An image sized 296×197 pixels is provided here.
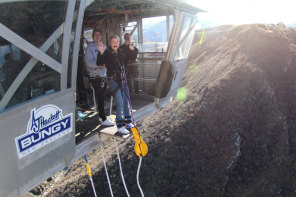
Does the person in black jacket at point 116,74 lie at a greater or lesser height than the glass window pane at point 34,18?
lesser

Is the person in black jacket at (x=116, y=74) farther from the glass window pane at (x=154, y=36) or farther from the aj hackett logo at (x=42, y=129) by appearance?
the glass window pane at (x=154, y=36)

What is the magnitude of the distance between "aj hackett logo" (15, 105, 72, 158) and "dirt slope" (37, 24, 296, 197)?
509 inches

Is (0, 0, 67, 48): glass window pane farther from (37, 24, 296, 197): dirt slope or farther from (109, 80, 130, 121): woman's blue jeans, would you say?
(37, 24, 296, 197): dirt slope

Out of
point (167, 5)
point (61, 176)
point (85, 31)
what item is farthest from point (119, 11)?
point (61, 176)

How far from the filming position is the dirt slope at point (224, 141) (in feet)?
49.9

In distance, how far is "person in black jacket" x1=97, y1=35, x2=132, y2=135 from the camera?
144 inches

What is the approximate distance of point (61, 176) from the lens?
57.9 feet

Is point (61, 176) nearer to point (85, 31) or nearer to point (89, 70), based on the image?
point (85, 31)

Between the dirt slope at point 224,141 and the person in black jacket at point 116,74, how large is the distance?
1222cm

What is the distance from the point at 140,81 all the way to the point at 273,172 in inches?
537

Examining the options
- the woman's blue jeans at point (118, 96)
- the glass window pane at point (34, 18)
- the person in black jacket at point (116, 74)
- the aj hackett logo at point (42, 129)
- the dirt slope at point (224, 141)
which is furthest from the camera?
the dirt slope at point (224, 141)

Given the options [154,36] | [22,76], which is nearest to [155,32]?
[154,36]

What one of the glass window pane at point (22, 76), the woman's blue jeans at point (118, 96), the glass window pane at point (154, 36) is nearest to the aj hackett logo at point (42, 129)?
the glass window pane at point (22, 76)

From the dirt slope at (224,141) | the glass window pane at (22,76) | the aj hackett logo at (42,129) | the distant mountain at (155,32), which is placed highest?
the distant mountain at (155,32)
